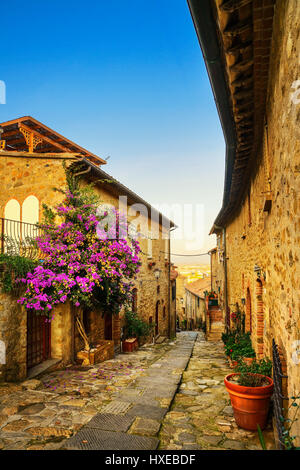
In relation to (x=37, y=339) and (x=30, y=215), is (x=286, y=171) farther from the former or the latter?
(x=30, y=215)

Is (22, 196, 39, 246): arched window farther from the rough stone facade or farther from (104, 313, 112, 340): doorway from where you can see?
(104, 313, 112, 340): doorway

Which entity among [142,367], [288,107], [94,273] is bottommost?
[142,367]

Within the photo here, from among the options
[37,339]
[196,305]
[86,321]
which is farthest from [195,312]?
[37,339]

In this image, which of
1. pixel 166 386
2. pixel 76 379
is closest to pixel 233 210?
pixel 166 386

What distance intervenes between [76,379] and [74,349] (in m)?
1.77

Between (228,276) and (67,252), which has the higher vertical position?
(67,252)

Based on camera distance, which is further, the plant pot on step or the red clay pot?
the plant pot on step

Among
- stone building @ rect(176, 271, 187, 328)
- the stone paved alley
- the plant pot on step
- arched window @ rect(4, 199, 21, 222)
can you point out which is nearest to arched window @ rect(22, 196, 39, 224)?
arched window @ rect(4, 199, 21, 222)

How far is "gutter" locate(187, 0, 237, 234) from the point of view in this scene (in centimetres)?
287

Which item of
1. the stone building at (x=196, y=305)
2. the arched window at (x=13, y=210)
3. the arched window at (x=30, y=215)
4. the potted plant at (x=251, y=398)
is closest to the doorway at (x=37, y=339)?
the arched window at (x=30, y=215)

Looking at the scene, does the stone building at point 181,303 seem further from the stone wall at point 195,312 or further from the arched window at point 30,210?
the arched window at point 30,210

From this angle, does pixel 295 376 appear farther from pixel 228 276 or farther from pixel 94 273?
pixel 228 276

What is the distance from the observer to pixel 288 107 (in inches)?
116

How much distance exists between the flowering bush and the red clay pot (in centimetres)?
421
